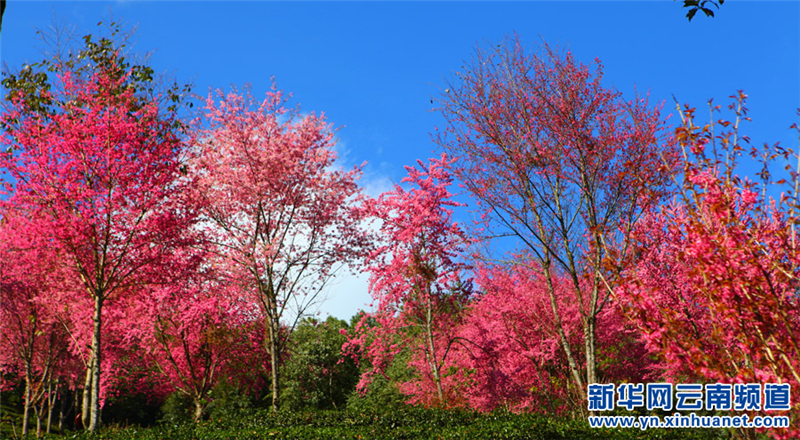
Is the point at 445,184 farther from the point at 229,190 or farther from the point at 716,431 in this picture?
the point at 716,431

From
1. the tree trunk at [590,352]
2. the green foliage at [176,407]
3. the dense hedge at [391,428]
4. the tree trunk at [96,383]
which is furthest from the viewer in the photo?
the green foliage at [176,407]

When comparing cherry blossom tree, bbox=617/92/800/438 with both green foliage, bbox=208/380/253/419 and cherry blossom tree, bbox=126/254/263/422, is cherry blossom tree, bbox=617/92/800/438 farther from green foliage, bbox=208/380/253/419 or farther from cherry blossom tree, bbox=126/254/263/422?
green foliage, bbox=208/380/253/419

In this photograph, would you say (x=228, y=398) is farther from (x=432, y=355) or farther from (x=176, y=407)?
(x=432, y=355)

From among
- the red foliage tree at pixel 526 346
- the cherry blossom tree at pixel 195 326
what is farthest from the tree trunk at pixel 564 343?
the cherry blossom tree at pixel 195 326

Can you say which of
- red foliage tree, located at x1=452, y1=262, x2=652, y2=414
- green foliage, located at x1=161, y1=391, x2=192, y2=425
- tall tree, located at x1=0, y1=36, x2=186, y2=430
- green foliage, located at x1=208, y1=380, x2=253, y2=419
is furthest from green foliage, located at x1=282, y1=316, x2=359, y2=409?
tall tree, located at x1=0, y1=36, x2=186, y2=430

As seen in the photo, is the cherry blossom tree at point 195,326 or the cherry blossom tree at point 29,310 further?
the cherry blossom tree at point 195,326

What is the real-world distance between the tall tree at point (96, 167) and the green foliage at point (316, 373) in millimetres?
14166

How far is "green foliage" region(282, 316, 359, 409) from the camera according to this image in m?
27.2

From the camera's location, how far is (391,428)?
10.4 m

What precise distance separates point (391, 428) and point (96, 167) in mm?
8089

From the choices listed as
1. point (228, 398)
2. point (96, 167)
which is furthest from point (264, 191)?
point (228, 398)

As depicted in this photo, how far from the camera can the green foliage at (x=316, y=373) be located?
27219 mm

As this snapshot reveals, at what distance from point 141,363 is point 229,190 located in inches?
326

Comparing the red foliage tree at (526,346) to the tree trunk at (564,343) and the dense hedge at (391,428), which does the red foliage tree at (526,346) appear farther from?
the dense hedge at (391,428)
